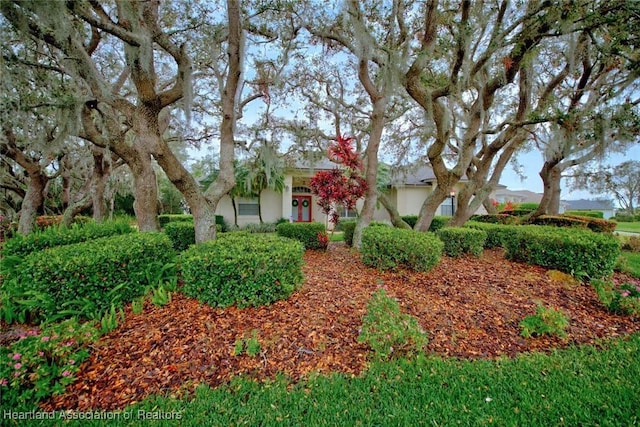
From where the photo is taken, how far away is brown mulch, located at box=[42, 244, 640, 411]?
233 centimetres

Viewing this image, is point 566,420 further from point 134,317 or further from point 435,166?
point 435,166

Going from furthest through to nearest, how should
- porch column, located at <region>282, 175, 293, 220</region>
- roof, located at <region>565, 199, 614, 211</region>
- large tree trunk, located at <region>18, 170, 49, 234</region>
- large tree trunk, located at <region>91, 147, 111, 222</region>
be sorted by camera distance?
1. roof, located at <region>565, 199, 614, 211</region>
2. porch column, located at <region>282, 175, 293, 220</region>
3. large tree trunk, located at <region>91, 147, 111, 222</region>
4. large tree trunk, located at <region>18, 170, 49, 234</region>

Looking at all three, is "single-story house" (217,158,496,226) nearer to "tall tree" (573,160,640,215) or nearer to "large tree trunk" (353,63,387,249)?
"tall tree" (573,160,640,215)

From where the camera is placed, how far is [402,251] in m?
4.68

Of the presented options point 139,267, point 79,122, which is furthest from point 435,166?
point 79,122

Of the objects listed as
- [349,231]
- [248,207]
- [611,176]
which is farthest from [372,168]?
[611,176]

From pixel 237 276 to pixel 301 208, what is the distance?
1212cm

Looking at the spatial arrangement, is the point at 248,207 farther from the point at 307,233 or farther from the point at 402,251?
the point at 402,251

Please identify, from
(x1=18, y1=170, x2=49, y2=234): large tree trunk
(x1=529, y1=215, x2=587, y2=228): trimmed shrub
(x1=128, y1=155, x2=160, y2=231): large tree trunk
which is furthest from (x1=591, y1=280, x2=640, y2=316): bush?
(x1=18, y1=170, x2=49, y2=234): large tree trunk

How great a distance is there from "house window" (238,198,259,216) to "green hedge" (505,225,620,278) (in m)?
11.8

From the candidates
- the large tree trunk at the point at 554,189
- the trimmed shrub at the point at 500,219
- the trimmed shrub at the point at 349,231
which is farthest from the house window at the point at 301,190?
the large tree trunk at the point at 554,189

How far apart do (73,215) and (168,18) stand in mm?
7859

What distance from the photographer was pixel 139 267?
3.58 metres

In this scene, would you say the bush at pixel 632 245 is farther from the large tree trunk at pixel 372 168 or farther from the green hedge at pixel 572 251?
the large tree trunk at pixel 372 168
